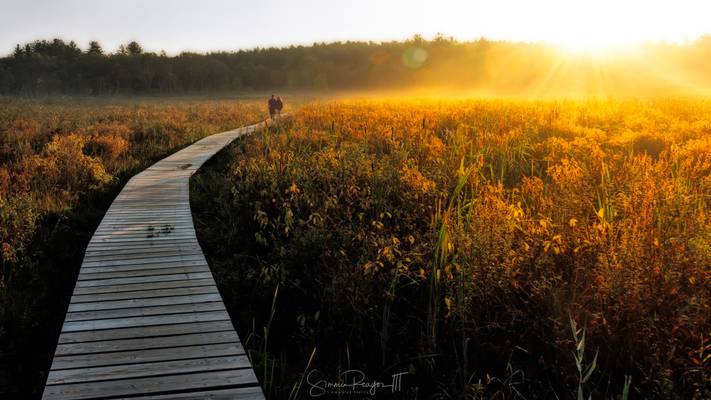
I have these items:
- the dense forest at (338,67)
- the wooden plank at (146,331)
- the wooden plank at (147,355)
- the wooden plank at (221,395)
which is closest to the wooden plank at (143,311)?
the wooden plank at (146,331)

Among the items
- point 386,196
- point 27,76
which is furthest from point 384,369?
point 27,76

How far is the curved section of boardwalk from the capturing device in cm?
296

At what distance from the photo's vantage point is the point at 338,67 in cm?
8094

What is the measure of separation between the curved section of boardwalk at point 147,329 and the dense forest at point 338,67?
58714mm

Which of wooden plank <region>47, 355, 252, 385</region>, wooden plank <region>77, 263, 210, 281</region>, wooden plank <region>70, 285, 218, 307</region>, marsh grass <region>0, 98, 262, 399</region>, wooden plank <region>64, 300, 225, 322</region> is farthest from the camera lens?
wooden plank <region>77, 263, 210, 281</region>

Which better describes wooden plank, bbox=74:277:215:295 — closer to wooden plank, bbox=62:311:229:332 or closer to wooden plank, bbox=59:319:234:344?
wooden plank, bbox=62:311:229:332

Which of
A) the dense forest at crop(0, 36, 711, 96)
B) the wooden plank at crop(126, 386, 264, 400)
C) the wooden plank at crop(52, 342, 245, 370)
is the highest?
the dense forest at crop(0, 36, 711, 96)

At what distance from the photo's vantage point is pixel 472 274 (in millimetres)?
3705

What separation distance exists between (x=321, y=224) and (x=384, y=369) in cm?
193

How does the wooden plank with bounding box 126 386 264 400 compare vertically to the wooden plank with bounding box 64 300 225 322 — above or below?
below

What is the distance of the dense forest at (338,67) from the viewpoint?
62.5 meters

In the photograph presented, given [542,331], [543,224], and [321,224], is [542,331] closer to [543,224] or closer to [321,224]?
[543,224]

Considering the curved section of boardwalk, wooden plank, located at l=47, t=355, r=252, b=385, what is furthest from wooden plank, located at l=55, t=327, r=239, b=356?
wooden plank, located at l=47, t=355, r=252, b=385

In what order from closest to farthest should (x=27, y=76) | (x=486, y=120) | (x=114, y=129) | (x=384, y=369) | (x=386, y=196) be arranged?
(x=384, y=369) < (x=386, y=196) < (x=486, y=120) < (x=114, y=129) < (x=27, y=76)
